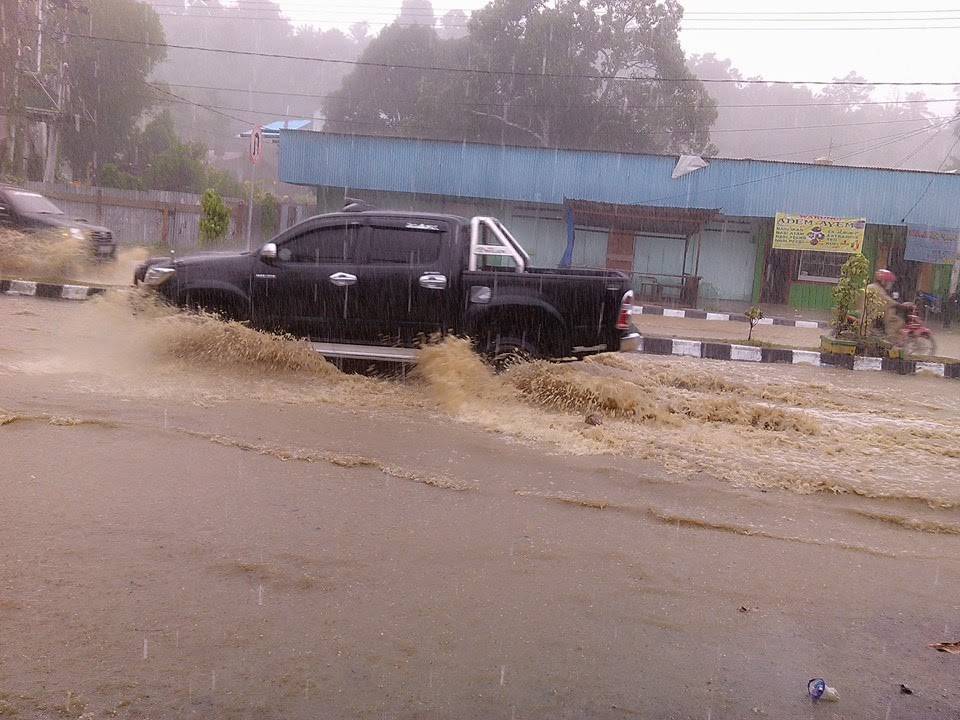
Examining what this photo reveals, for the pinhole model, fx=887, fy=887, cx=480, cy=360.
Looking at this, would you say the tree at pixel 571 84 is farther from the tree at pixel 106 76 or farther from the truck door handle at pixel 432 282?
the truck door handle at pixel 432 282

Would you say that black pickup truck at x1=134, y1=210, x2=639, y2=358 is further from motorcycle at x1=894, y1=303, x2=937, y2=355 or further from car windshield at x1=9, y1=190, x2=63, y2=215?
car windshield at x1=9, y1=190, x2=63, y2=215

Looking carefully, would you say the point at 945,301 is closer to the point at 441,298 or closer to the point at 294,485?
the point at 441,298

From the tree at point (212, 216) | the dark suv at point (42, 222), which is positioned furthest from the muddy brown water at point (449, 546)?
the tree at point (212, 216)

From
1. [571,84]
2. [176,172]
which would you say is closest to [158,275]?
[176,172]

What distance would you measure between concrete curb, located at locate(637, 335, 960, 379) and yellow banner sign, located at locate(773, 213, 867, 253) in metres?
12.9

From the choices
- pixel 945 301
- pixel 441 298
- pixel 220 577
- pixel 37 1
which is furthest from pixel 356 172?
pixel 220 577

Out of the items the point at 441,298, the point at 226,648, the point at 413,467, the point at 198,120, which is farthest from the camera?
the point at 198,120

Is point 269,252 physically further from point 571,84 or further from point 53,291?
point 571,84

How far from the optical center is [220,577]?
12.5ft

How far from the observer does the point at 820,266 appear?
26.5 meters

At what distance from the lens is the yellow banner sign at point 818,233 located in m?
24.9

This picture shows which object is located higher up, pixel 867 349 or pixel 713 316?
pixel 713 316

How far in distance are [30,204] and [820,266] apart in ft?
69.2

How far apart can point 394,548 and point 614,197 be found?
76.7 ft
